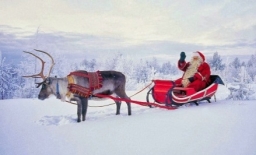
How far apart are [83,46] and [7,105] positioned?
0.64 metres

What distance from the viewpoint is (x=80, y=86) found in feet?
6.22

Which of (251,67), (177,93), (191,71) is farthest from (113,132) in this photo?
(251,67)

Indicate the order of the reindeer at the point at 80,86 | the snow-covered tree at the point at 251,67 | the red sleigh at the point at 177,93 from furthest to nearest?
the snow-covered tree at the point at 251,67 < the red sleigh at the point at 177,93 < the reindeer at the point at 80,86

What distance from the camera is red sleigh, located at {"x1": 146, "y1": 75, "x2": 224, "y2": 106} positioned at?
2.05 metres

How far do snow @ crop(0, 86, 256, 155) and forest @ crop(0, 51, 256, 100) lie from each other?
87 millimetres

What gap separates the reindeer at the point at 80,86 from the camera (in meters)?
1.87

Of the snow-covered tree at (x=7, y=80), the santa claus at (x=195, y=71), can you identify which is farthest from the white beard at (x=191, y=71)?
the snow-covered tree at (x=7, y=80)

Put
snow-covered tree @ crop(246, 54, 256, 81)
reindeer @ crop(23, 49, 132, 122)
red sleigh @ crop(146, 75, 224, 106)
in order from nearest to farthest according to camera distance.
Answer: reindeer @ crop(23, 49, 132, 122), red sleigh @ crop(146, 75, 224, 106), snow-covered tree @ crop(246, 54, 256, 81)

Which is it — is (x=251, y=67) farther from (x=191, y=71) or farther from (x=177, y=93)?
(x=177, y=93)

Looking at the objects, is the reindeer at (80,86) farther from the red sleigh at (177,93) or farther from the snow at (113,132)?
the red sleigh at (177,93)

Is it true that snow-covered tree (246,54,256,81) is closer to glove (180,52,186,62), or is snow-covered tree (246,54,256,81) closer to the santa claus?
the santa claus

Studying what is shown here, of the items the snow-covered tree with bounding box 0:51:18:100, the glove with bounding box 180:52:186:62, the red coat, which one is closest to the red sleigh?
the red coat

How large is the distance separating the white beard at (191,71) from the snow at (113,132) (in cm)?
22

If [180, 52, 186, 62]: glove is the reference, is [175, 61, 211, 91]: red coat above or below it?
below
